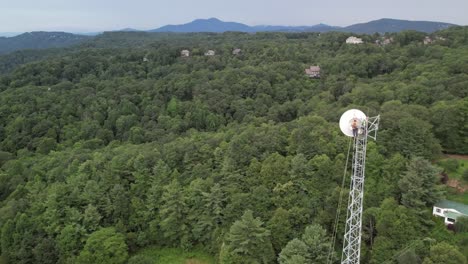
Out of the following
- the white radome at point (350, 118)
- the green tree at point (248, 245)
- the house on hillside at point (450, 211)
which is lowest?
the green tree at point (248, 245)

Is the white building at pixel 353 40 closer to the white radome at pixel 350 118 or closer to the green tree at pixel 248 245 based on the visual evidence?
the green tree at pixel 248 245

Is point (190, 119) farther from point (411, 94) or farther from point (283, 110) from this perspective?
point (411, 94)

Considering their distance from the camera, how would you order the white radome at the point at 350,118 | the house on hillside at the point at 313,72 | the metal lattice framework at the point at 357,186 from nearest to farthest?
the white radome at the point at 350,118, the metal lattice framework at the point at 357,186, the house on hillside at the point at 313,72

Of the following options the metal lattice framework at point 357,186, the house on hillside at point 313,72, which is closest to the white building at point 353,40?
the house on hillside at point 313,72

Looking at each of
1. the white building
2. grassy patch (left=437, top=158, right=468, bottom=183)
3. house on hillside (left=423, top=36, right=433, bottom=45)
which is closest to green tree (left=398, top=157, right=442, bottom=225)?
grassy patch (left=437, top=158, right=468, bottom=183)

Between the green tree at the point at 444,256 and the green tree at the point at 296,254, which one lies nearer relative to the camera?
the green tree at the point at 444,256

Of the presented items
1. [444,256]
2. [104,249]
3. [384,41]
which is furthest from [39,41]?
[444,256]

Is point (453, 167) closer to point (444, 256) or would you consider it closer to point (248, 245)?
point (444, 256)

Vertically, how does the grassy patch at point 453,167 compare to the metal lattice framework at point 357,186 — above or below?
below
